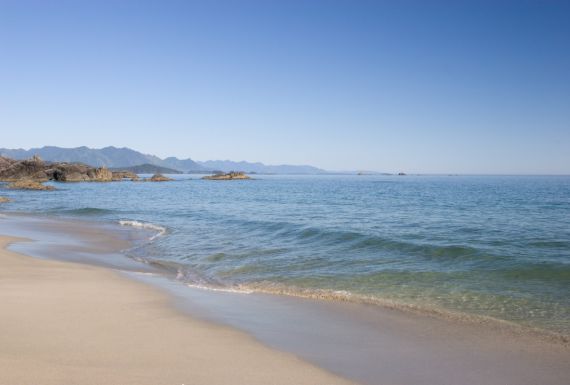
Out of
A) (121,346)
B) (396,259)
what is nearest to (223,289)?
(121,346)

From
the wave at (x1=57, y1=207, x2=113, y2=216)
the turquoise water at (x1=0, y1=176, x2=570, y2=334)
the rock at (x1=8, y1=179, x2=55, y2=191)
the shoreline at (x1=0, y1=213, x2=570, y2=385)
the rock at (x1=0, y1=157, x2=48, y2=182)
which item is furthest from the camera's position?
the rock at (x1=0, y1=157, x2=48, y2=182)

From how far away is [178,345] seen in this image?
6.43 meters

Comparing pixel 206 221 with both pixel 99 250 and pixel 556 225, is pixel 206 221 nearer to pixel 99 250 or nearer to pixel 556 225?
pixel 99 250

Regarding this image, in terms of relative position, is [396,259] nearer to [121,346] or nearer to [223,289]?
[223,289]

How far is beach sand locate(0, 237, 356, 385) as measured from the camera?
5.22m

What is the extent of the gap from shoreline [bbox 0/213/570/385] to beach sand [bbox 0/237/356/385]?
47 centimetres

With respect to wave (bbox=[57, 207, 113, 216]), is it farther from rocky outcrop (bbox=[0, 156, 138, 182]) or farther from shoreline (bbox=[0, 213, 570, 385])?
rocky outcrop (bbox=[0, 156, 138, 182])

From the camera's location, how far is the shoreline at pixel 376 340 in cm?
591

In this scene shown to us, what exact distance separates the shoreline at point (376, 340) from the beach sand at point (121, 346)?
47 cm

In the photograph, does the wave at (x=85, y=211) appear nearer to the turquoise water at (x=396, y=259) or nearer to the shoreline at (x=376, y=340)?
the turquoise water at (x=396, y=259)

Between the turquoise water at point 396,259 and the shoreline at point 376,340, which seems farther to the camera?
the turquoise water at point 396,259

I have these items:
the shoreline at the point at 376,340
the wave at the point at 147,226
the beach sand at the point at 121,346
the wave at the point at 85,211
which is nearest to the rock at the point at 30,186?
the wave at the point at 85,211

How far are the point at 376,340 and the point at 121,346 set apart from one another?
14.0ft

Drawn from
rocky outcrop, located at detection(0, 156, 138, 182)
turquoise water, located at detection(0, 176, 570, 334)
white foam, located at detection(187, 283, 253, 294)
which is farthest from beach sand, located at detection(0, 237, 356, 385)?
rocky outcrop, located at detection(0, 156, 138, 182)
